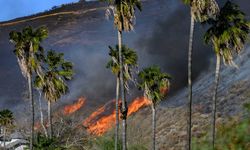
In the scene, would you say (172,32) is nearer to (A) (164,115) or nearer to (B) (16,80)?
(B) (16,80)

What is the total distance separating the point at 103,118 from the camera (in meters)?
130

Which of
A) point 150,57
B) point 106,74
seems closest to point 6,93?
point 106,74

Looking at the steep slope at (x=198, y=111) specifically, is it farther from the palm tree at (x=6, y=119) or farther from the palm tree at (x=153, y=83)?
the palm tree at (x=6, y=119)

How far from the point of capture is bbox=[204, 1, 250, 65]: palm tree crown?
150ft

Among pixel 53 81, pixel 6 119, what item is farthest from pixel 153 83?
pixel 6 119

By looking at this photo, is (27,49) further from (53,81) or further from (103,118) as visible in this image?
(103,118)

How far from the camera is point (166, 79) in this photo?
59750mm

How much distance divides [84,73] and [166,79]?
11257 centimetres

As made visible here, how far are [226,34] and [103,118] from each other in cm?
8677

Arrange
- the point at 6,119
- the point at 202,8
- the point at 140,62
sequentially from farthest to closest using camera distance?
the point at 140,62
the point at 6,119
the point at 202,8

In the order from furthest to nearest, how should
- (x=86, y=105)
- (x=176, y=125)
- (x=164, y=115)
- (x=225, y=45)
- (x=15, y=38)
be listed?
(x=86, y=105) < (x=164, y=115) < (x=176, y=125) < (x=15, y=38) < (x=225, y=45)

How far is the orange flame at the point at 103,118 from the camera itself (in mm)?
119625

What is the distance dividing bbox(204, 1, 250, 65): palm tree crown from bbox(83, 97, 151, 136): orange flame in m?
71.4

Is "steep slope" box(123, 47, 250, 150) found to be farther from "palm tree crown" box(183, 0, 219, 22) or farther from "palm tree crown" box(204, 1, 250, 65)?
Answer: "palm tree crown" box(183, 0, 219, 22)
